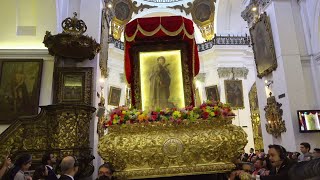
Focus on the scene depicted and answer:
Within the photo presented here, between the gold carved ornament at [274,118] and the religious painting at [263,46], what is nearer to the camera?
the gold carved ornament at [274,118]

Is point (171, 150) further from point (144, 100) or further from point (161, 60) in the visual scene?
point (161, 60)

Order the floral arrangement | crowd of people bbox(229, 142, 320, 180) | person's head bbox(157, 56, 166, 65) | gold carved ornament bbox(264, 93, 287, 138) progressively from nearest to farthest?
1. crowd of people bbox(229, 142, 320, 180)
2. the floral arrangement
3. person's head bbox(157, 56, 166, 65)
4. gold carved ornament bbox(264, 93, 287, 138)

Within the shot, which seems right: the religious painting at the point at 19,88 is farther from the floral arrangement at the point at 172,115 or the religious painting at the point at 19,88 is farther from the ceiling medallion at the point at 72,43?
the floral arrangement at the point at 172,115

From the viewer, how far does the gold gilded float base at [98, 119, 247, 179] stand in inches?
171

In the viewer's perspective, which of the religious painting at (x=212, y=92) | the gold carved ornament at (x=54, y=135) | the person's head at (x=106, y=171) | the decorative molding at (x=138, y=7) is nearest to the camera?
the person's head at (x=106, y=171)

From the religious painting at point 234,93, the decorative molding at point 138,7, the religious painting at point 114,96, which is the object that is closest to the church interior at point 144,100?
the religious painting at point 234,93

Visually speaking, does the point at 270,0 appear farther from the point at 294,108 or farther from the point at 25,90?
the point at 25,90

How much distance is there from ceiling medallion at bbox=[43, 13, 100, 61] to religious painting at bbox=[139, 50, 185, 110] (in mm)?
2330

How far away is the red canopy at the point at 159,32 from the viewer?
5.71 meters

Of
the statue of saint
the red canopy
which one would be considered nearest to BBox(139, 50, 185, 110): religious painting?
the statue of saint

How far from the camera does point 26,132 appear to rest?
Result: 6.95m

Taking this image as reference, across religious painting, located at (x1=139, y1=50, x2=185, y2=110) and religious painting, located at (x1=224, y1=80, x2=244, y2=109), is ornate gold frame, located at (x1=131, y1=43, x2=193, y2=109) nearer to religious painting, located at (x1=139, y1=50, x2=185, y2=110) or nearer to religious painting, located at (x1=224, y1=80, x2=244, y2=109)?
religious painting, located at (x1=139, y1=50, x2=185, y2=110)

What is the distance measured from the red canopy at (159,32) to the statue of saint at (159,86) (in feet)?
1.76

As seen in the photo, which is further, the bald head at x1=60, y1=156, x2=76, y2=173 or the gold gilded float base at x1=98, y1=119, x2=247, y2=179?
the gold gilded float base at x1=98, y1=119, x2=247, y2=179
